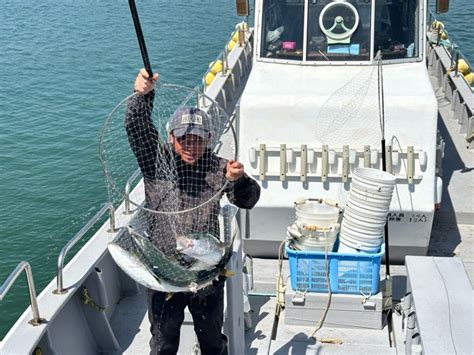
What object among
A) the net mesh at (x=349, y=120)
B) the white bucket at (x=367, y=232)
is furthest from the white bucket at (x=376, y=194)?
the net mesh at (x=349, y=120)

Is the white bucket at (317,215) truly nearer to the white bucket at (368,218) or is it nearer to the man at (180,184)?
the white bucket at (368,218)

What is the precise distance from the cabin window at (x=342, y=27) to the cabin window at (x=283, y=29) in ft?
0.44

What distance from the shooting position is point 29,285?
3996 mm

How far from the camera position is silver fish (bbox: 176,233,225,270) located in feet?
11.5

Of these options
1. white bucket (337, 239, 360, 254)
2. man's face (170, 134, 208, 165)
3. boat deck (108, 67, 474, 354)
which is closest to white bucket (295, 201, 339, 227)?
white bucket (337, 239, 360, 254)

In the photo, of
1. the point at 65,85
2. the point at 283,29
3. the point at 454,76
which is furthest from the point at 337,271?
the point at 65,85

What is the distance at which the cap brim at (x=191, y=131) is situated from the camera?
358 cm

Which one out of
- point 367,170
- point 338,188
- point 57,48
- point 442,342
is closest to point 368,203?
point 367,170

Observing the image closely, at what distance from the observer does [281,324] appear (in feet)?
17.3

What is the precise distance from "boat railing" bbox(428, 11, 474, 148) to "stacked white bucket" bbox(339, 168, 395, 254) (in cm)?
372

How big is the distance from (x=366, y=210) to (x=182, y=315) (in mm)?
1844

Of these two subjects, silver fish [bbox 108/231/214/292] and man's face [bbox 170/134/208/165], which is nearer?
silver fish [bbox 108/231/214/292]

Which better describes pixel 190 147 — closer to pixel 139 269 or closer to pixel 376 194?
pixel 139 269

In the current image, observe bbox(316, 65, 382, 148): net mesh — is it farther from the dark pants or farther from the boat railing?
the boat railing
